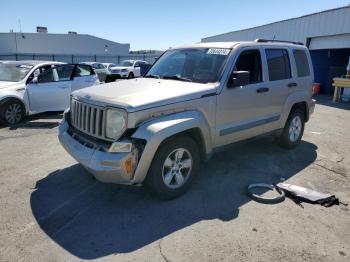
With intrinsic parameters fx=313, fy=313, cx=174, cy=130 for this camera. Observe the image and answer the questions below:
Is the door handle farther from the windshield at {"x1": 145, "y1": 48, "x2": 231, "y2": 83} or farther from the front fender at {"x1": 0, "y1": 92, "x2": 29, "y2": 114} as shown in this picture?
the front fender at {"x1": 0, "y1": 92, "x2": 29, "y2": 114}

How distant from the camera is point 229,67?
4574mm

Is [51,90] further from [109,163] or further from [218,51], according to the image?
→ [109,163]

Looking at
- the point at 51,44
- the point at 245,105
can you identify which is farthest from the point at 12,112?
the point at 51,44

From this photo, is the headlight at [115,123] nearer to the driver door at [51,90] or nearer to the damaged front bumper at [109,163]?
the damaged front bumper at [109,163]

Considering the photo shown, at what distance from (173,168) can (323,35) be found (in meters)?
15.7

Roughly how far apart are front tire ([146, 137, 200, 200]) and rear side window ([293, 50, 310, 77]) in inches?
126

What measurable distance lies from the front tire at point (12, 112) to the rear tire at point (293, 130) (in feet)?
21.9

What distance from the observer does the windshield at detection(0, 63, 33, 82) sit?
8781 mm

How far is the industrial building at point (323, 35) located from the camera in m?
15.4

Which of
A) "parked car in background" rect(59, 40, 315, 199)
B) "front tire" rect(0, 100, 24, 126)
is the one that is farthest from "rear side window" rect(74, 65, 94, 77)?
"parked car in background" rect(59, 40, 315, 199)

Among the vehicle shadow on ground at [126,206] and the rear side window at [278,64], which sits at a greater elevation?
the rear side window at [278,64]

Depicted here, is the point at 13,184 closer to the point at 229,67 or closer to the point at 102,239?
the point at 102,239

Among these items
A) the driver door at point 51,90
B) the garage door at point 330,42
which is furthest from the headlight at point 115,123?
the garage door at point 330,42

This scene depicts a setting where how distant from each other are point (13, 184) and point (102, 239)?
6.76 ft
